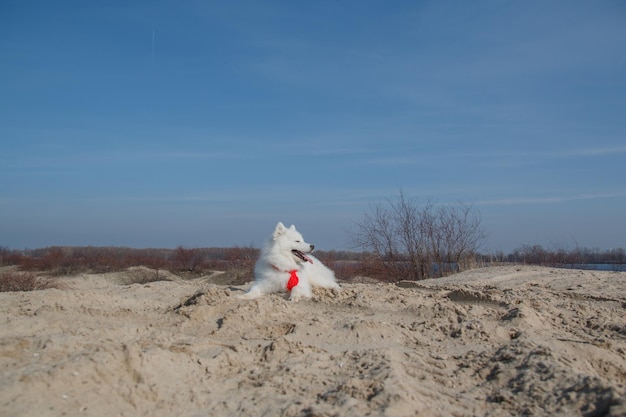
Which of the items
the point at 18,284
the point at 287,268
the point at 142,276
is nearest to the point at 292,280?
the point at 287,268

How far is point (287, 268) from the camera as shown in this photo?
7859mm

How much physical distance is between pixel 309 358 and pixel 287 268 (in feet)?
11.6

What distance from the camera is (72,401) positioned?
335 centimetres

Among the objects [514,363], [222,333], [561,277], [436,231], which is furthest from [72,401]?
[436,231]

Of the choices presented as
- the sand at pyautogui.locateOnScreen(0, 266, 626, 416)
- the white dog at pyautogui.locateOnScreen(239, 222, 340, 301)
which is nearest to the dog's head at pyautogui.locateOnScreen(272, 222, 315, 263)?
the white dog at pyautogui.locateOnScreen(239, 222, 340, 301)

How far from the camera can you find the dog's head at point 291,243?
8133 millimetres

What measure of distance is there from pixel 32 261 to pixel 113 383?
25.5 meters

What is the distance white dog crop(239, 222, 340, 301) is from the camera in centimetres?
757

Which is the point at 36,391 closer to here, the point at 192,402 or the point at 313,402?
the point at 192,402

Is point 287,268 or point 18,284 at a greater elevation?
point 287,268

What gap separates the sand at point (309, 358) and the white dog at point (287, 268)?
2.71 feet

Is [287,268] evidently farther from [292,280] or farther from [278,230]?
[278,230]

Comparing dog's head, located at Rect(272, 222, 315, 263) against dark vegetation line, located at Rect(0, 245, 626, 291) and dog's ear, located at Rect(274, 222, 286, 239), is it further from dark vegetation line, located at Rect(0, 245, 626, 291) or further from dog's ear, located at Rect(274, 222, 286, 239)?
dark vegetation line, located at Rect(0, 245, 626, 291)

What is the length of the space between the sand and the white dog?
0.82 metres
